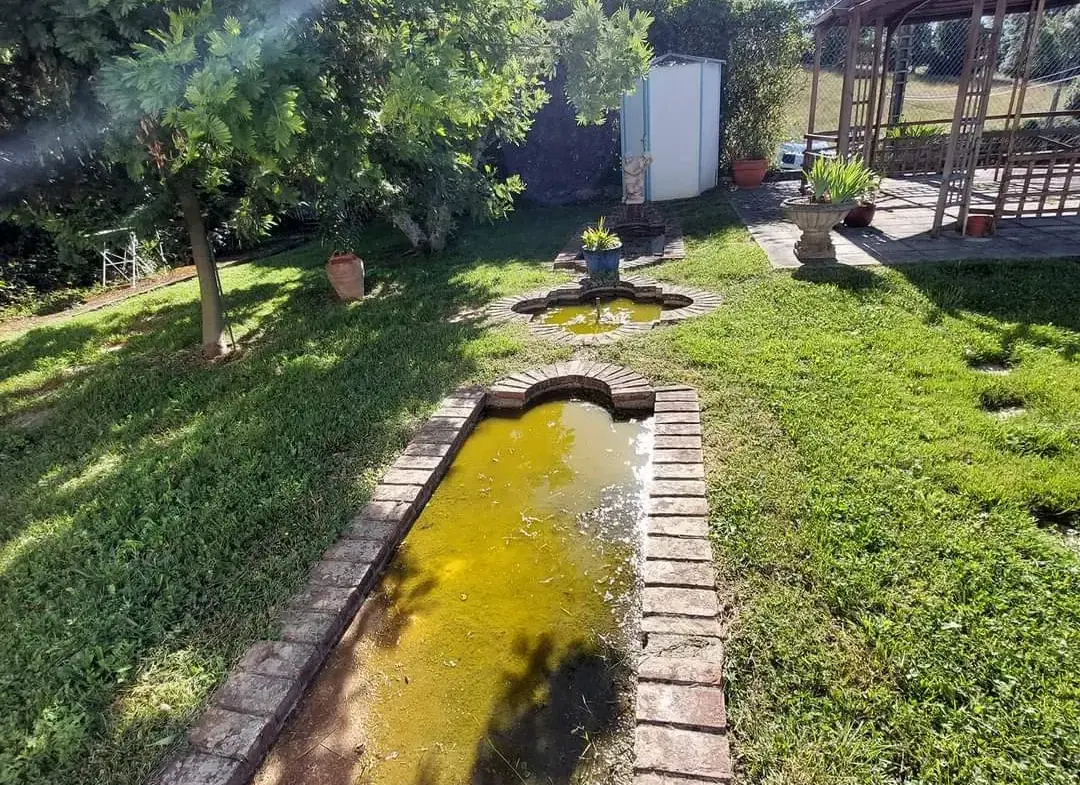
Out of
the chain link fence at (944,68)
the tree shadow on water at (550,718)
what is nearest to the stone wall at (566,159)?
the chain link fence at (944,68)

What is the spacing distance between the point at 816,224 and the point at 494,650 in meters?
5.43

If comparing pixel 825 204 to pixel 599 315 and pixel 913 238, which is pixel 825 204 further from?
pixel 599 315

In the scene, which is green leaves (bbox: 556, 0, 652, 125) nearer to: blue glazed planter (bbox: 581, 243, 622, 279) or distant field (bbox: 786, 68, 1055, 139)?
blue glazed planter (bbox: 581, 243, 622, 279)

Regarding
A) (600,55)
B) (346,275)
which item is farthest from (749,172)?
(346,275)

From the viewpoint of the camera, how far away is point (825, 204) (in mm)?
5758

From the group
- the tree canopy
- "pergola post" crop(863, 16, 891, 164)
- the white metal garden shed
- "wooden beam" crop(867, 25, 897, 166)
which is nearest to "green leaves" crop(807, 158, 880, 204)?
the tree canopy

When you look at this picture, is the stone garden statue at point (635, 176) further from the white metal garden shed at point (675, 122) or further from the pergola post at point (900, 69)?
the pergola post at point (900, 69)

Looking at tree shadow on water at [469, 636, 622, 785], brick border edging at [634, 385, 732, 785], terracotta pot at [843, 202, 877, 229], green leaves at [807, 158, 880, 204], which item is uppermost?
green leaves at [807, 158, 880, 204]

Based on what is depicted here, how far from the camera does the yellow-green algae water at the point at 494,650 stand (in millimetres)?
1765

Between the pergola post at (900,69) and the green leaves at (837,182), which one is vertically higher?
Answer: the pergola post at (900,69)

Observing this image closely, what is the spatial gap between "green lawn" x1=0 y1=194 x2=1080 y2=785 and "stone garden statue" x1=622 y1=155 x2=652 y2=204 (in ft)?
14.0

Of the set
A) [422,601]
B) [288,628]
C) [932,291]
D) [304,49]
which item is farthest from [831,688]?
[932,291]

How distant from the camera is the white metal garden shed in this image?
1021 centimetres

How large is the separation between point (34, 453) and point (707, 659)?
4.38 m
